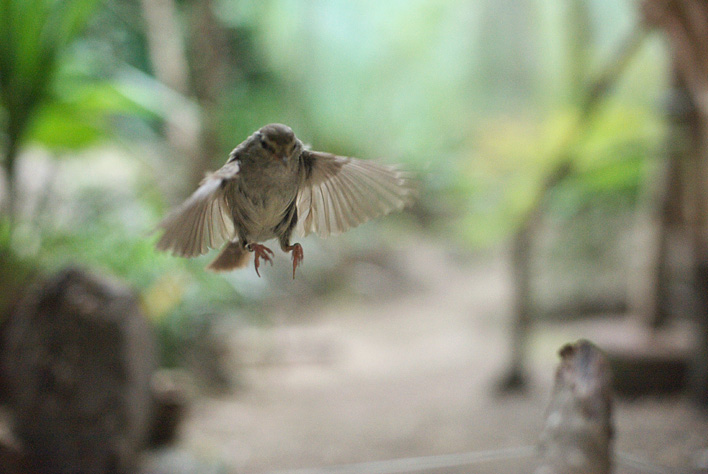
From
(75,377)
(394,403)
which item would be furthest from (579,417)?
(394,403)

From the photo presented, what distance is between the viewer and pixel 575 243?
10.7 ft

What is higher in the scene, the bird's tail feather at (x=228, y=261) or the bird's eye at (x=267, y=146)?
the bird's eye at (x=267, y=146)

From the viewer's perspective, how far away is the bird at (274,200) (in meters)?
0.57

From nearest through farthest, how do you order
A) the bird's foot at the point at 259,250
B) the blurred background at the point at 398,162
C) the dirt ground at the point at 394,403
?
the bird's foot at the point at 259,250
the dirt ground at the point at 394,403
the blurred background at the point at 398,162

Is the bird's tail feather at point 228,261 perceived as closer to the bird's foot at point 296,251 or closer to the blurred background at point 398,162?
the bird's foot at point 296,251

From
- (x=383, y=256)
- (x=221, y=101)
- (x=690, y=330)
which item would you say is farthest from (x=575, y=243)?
(x=221, y=101)

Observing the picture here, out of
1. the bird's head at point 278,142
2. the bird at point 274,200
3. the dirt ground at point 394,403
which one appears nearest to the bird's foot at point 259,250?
→ the bird at point 274,200

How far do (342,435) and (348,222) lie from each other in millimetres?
1254

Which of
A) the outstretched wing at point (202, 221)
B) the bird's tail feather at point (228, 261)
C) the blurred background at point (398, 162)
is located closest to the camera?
the outstretched wing at point (202, 221)

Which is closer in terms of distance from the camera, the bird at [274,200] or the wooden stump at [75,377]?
the bird at [274,200]

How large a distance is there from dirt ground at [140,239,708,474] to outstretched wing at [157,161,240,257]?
68 centimetres

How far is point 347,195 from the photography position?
71 centimetres

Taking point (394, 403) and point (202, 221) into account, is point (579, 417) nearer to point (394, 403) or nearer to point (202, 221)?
point (202, 221)

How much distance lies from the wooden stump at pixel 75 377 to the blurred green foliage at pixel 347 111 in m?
0.51
